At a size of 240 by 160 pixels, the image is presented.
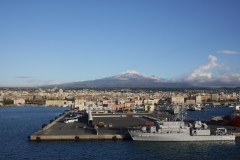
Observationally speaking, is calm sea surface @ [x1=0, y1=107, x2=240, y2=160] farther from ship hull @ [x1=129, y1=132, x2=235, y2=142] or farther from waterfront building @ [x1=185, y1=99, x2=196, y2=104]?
waterfront building @ [x1=185, y1=99, x2=196, y2=104]

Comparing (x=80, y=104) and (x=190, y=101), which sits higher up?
(x=190, y=101)

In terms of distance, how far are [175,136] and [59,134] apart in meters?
8.56

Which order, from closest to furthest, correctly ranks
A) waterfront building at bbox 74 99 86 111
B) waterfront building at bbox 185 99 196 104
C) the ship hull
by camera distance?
the ship hull, waterfront building at bbox 74 99 86 111, waterfront building at bbox 185 99 196 104

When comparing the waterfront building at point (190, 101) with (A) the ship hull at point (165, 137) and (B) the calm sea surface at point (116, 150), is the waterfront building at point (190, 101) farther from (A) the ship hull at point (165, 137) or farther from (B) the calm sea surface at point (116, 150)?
(A) the ship hull at point (165, 137)


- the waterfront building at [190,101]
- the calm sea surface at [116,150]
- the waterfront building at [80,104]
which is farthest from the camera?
the waterfront building at [190,101]

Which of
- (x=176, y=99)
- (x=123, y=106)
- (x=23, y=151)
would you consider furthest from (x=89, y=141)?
(x=176, y=99)

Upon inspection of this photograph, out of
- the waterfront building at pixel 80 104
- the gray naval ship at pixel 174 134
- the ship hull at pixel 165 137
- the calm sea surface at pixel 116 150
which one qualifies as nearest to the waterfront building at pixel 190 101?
the waterfront building at pixel 80 104

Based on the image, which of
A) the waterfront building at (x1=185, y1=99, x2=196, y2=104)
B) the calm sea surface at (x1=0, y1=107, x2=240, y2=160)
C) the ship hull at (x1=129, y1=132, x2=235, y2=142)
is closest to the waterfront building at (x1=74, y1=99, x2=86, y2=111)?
the waterfront building at (x1=185, y1=99, x2=196, y2=104)

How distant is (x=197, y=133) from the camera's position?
88.0 ft

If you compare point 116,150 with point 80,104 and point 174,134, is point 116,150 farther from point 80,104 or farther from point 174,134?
point 80,104

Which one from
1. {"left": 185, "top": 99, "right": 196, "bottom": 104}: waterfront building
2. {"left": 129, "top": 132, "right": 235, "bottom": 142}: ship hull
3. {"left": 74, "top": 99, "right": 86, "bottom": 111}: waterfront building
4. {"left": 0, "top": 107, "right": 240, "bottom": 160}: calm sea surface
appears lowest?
{"left": 0, "top": 107, "right": 240, "bottom": 160}: calm sea surface

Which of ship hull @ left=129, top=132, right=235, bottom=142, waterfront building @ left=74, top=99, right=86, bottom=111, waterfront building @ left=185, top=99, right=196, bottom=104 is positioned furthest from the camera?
waterfront building @ left=185, top=99, right=196, bottom=104

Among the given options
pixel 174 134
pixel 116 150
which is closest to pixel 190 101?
pixel 174 134

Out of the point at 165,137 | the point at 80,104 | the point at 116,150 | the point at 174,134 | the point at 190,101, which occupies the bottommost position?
the point at 116,150
